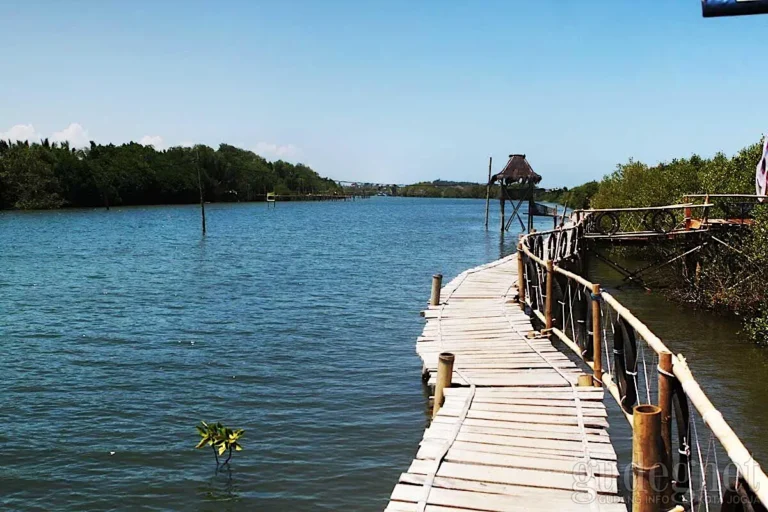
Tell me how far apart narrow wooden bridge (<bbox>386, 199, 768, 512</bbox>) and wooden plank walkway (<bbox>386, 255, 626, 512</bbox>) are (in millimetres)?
15

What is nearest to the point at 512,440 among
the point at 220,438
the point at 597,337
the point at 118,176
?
the point at 597,337

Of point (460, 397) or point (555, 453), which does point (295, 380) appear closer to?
point (460, 397)

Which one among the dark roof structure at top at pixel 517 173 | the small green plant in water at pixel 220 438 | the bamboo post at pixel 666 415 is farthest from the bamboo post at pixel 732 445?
the dark roof structure at top at pixel 517 173

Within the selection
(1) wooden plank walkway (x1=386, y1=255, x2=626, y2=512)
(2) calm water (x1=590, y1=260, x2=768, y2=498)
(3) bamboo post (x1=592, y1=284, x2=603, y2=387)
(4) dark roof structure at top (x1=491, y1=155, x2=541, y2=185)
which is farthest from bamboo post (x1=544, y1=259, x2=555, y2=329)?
(4) dark roof structure at top (x1=491, y1=155, x2=541, y2=185)

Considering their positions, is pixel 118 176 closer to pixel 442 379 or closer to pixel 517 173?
pixel 517 173

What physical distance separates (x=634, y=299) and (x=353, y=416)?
14019 millimetres

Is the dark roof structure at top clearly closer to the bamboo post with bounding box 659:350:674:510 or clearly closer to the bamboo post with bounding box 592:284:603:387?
the bamboo post with bounding box 592:284:603:387

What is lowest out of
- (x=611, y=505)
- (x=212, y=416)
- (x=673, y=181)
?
(x=212, y=416)

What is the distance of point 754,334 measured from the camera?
49.7ft

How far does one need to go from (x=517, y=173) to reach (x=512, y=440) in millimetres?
46172

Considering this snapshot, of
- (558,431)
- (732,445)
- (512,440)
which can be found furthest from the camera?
(558,431)

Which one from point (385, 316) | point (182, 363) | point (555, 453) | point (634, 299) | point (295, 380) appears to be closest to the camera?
point (555, 453)

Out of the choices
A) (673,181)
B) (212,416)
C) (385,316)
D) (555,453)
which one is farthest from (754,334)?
(673,181)

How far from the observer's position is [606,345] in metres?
10.4
